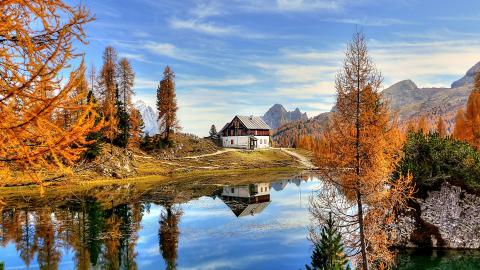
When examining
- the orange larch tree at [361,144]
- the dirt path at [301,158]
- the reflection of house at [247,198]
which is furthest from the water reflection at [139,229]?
the dirt path at [301,158]

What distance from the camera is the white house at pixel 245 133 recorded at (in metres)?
108

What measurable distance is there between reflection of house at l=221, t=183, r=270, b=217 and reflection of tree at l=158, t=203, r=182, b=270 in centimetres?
733

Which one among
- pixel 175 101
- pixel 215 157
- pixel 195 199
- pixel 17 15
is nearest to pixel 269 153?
pixel 215 157

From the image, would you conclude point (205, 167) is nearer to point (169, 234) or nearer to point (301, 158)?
point (301, 158)

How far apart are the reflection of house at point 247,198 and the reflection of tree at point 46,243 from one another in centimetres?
1937

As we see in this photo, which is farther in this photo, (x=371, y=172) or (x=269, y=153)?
(x=269, y=153)

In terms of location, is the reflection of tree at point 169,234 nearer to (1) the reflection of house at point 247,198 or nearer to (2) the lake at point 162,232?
(2) the lake at point 162,232

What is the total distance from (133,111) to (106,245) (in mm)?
59073

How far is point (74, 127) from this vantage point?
252 inches

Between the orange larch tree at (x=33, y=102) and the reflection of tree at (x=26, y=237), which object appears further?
the reflection of tree at (x=26, y=237)

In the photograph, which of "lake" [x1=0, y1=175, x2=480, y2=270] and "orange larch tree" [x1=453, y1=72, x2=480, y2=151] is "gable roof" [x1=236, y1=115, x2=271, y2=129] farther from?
"orange larch tree" [x1=453, y1=72, x2=480, y2=151]

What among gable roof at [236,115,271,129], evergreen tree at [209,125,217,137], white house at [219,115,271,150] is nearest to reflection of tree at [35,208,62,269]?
white house at [219,115,271,150]

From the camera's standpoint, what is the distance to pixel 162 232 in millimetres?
33281

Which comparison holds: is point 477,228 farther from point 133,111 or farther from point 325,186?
point 133,111
